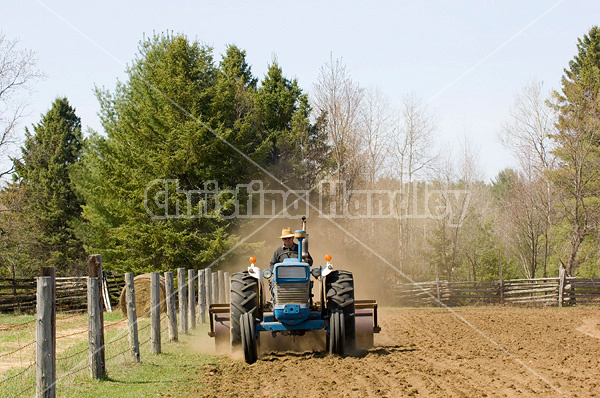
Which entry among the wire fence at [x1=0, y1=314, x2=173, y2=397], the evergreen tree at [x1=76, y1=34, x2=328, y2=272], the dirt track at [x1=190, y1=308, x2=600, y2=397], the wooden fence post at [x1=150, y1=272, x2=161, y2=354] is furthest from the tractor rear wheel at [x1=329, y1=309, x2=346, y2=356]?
the evergreen tree at [x1=76, y1=34, x2=328, y2=272]

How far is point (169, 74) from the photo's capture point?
31672mm

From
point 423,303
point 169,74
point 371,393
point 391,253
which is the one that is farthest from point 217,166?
point 371,393

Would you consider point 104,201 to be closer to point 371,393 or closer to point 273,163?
point 273,163

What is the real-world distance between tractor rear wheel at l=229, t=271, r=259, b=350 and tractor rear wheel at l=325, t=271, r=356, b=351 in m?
1.31

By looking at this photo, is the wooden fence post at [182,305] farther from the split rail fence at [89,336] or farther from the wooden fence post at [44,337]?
the wooden fence post at [44,337]

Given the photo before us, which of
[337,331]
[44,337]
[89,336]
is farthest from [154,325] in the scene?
[44,337]

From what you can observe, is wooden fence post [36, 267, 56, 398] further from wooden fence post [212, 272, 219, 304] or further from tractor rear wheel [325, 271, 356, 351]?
wooden fence post [212, 272, 219, 304]

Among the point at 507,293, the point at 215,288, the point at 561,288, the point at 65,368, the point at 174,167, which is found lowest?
the point at 507,293

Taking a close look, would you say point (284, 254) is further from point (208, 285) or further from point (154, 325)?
point (208, 285)

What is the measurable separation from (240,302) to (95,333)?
265cm

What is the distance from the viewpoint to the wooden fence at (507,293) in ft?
97.8

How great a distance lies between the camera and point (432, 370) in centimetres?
948

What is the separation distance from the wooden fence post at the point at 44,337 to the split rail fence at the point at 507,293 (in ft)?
87.6

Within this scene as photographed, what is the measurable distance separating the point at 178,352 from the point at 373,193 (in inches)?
1421
